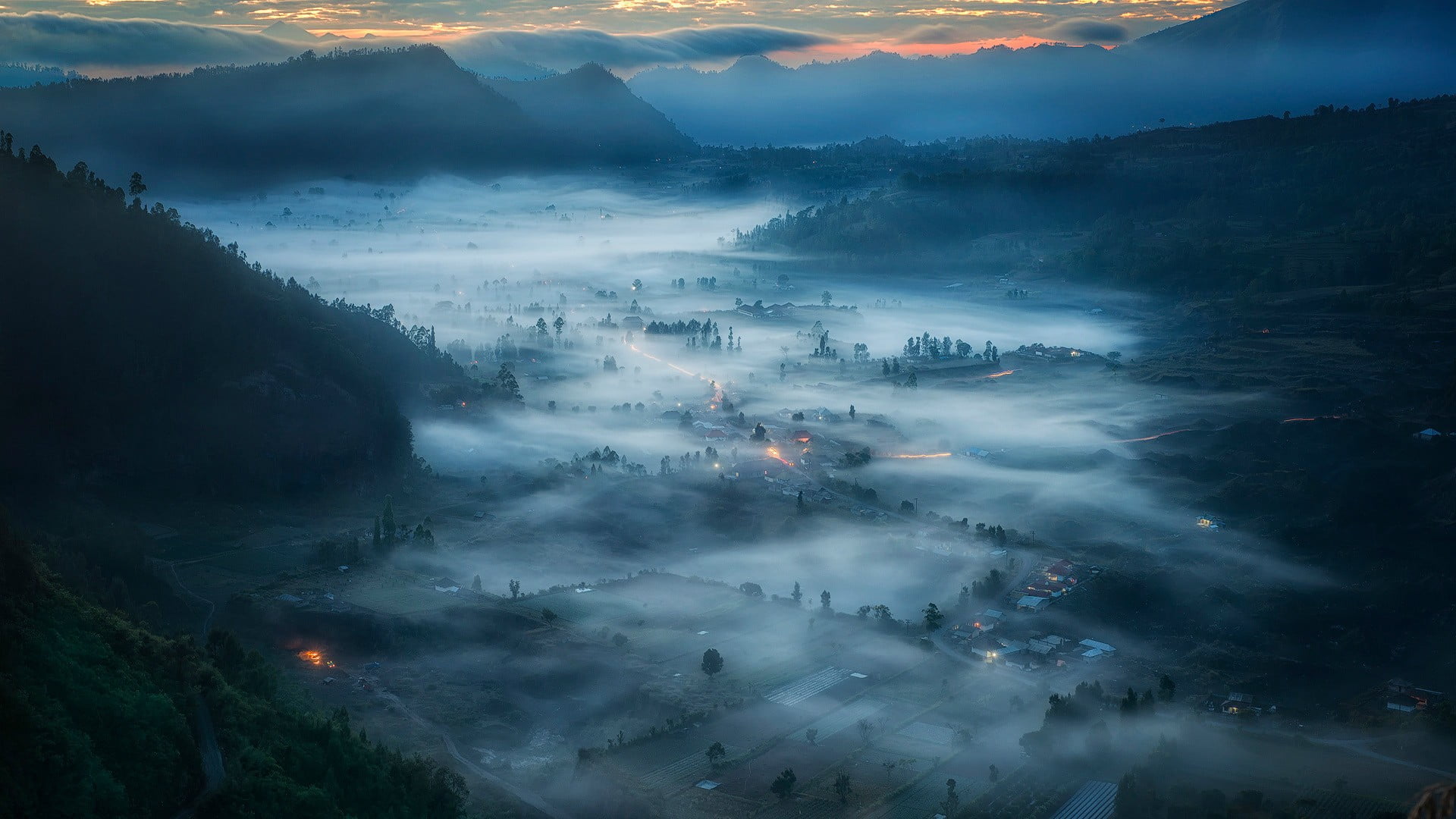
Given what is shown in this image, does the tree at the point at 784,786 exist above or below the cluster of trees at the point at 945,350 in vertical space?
below

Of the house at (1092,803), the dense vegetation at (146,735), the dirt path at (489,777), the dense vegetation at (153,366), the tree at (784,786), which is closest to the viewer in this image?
the dense vegetation at (146,735)

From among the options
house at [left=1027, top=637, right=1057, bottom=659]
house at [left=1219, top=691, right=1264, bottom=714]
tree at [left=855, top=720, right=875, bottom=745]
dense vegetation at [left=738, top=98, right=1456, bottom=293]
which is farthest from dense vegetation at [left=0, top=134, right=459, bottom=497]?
dense vegetation at [left=738, top=98, right=1456, bottom=293]

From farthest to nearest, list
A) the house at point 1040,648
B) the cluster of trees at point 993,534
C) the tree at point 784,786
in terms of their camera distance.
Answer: the cluster of trees at point 993,534 < the house at point 1040,648 < the tree at point 784,786

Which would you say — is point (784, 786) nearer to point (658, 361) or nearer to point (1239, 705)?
point (1239, 705)

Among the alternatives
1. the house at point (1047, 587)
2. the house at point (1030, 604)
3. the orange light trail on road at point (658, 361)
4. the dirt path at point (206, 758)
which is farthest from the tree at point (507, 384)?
the dirt path at point (206, 758)

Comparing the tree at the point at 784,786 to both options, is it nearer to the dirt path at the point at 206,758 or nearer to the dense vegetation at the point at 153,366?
the dirt path at the point at 206,758

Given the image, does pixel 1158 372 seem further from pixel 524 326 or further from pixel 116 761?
pixel 116 761

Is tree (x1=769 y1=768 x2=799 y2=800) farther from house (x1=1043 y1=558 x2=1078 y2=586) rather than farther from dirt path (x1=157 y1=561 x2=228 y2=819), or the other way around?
house (x1=1043 y1=558 x2=1078 y2=586)
